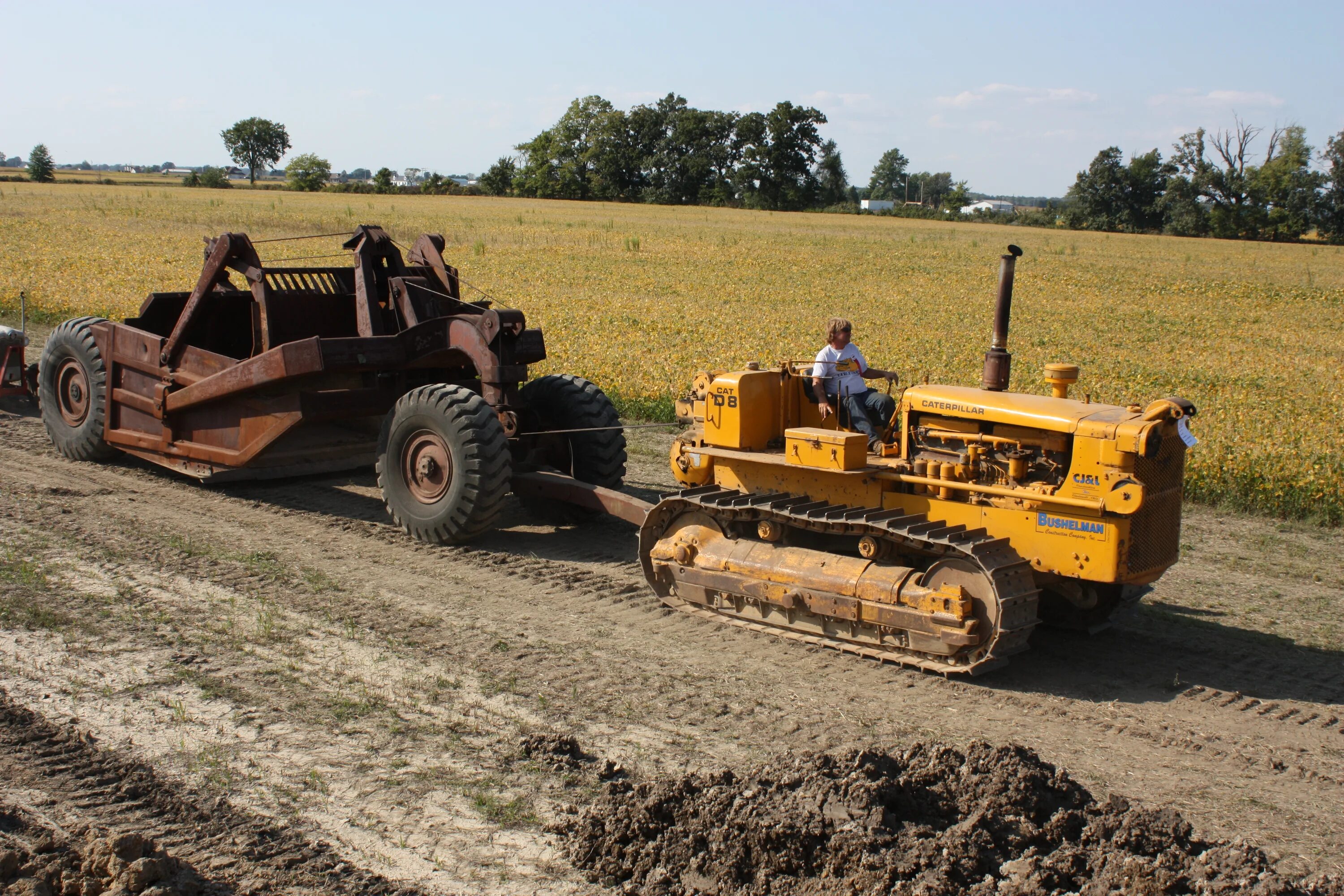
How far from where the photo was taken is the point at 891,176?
7387 inches

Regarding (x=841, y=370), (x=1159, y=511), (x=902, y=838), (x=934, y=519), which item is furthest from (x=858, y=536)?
(x=902, y=838)

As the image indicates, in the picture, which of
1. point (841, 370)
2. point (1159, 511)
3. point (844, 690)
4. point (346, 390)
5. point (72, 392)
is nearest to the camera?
point (844, 690)

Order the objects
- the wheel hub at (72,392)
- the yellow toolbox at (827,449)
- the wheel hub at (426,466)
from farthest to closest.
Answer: the wheel hub at (72,392), the wheel hub at (426,466), the yellow toolbox at (827,449)

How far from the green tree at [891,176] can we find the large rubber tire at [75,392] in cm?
18106

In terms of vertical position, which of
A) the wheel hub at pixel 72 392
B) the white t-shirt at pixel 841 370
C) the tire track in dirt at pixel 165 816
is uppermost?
the white t-shirt at pixel 841 370

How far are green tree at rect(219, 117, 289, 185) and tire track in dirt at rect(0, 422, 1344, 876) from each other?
4999 inches

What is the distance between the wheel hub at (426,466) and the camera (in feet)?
29.9

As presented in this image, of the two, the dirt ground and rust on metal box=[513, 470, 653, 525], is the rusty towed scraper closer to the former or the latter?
rust on metal box=[513, 470, 653, 525]

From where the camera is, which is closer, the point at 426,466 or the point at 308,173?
the point at 426,466

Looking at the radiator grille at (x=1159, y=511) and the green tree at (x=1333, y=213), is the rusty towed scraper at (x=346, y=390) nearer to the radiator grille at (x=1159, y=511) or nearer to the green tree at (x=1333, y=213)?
the radiator grille at (x=1159, y=511)

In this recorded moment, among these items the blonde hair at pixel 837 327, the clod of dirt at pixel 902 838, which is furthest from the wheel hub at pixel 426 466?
the clod of dirt at pixel 902 838

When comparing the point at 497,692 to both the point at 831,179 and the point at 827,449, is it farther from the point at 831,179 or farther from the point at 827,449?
the point at 831,179

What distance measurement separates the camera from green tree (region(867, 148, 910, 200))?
609 ft

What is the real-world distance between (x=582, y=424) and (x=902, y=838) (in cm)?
597
